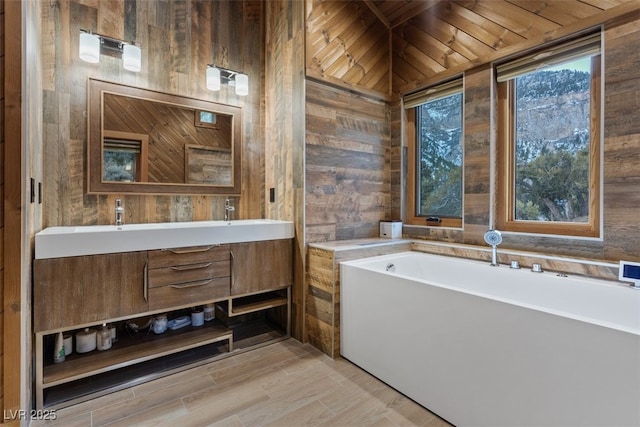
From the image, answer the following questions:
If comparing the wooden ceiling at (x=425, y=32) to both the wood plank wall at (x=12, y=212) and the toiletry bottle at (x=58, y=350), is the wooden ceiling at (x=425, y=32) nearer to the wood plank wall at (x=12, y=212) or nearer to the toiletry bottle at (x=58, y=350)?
the wood plank wall at (x=12, y=212)

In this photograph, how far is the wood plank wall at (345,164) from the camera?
8.33 ft

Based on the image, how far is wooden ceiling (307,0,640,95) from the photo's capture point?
2.04m

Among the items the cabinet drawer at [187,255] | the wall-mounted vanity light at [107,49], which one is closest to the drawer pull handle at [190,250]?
the cabinet drawer at [187,255]

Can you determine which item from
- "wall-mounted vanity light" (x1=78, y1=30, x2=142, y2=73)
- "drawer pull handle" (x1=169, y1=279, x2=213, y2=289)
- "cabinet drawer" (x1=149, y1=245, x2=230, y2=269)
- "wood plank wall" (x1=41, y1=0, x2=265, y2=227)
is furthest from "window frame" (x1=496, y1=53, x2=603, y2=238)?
"wall-mounted vanity light" (x1=78, y1=30, x2=142, y2=73)

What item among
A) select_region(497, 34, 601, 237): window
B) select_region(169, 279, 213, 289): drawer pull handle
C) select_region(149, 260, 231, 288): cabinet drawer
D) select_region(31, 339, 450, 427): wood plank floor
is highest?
select_region(497, 34, 601, 237): window

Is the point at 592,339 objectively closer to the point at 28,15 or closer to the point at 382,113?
the point at 382,113

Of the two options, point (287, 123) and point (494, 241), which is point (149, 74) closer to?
point (287, 123)

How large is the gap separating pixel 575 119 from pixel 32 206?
3293mm

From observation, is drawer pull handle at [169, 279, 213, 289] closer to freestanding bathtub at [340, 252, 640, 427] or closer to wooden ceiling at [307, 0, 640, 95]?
freestanding bathtub at [340, 252, 640, 427]

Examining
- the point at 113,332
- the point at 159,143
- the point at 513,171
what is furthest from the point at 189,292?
the point at 513,171

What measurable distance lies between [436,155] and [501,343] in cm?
195

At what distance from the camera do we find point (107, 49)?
2.16m

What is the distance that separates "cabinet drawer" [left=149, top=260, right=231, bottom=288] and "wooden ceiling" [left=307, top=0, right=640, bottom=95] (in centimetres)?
167

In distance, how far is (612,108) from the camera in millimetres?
1846
